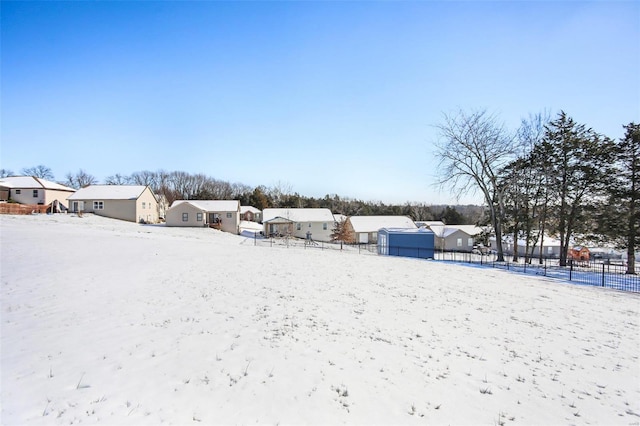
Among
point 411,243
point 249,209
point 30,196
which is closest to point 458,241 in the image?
point 411,243

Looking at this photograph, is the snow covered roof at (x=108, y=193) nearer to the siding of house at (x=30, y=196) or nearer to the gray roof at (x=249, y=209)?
the siding of house at (x=30, y=196)

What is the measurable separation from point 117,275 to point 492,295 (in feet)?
52.7

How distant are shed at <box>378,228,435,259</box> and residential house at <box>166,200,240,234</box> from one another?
1018 inches

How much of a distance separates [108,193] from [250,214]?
118ft

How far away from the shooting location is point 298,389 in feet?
18.4

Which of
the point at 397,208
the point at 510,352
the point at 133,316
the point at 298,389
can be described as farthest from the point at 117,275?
the point at 397,208

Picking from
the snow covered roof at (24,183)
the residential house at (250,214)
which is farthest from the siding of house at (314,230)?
the snow covered roof at (24,183)

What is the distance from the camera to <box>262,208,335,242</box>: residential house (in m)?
53.1

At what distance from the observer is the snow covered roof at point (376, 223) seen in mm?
57850

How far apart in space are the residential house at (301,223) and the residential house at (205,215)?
607 cm

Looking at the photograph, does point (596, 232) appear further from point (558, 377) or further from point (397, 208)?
point (397, 208)

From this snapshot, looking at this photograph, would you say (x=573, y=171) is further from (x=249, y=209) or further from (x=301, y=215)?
(x=249, y=209)

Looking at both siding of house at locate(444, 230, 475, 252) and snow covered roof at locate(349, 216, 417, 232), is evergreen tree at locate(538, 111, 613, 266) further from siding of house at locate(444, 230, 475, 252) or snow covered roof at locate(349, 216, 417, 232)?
snow covered roof at locate(349, 216, 417, 232)

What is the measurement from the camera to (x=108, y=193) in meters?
43.1
